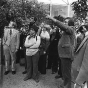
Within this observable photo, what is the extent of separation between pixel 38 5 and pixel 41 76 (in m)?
3.31

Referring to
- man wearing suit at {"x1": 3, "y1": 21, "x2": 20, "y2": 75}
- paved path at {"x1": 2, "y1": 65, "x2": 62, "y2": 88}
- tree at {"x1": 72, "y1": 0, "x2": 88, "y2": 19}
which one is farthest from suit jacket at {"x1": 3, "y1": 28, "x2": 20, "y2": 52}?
tree at {"x1": 72, "y1": 0, "x2": 88, "y2": 19}

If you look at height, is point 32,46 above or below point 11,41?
below

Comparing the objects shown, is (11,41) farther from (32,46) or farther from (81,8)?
(81,8)

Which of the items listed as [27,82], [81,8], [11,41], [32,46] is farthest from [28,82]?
[81,8]

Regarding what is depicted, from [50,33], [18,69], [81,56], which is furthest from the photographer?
[18,69]

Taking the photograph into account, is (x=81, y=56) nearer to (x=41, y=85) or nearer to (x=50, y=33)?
(x=41, y=85)

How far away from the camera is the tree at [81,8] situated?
7.20 m

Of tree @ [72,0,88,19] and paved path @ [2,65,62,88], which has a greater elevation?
tree @ [72,0,88,19]

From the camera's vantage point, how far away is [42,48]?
493cm

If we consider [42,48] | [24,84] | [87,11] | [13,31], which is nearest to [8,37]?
[13,31]

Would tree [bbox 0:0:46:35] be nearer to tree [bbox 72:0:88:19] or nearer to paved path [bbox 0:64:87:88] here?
tree [bbox 72:0:88:19]

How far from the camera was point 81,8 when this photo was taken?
7.27 m

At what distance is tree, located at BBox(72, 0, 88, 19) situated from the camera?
23.6 feet

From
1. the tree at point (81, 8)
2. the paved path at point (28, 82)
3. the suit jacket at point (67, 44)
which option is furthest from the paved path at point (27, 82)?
the tree at point (81, 8)
